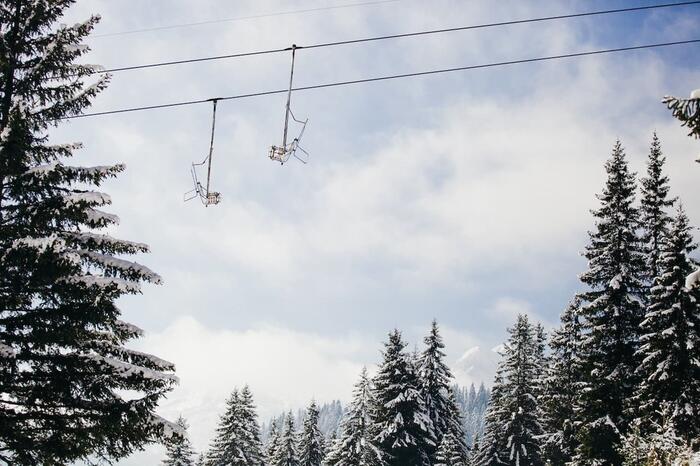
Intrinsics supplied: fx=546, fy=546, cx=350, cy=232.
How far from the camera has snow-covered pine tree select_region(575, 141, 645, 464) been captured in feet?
80.6

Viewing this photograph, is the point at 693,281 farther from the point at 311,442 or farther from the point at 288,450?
the point at 288,450

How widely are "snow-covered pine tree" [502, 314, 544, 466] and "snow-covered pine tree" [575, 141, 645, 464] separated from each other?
66.2 feet

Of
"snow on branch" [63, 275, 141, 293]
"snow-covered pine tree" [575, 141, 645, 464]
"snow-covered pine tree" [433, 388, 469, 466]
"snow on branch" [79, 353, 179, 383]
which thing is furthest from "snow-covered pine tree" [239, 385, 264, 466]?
"snow on branch" [63, 275, 141, 293]

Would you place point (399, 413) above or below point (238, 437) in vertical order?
above

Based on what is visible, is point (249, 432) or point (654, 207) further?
point (249, 432)

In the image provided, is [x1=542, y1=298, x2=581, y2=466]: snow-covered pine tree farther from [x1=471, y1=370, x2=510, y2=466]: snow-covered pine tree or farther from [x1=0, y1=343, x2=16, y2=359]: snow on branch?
[x1=0, y1=343, x2=16, y2=359]: snow on branch

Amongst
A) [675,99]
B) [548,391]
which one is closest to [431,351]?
[548,391]

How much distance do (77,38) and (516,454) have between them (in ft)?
143

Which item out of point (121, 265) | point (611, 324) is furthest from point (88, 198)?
point (611, 324)

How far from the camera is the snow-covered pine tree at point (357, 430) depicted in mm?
37531

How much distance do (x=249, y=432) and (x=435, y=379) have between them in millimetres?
16888

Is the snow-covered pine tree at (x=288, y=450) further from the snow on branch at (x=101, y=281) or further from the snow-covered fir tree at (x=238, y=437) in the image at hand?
the snow on branch at (x=101, y=281)

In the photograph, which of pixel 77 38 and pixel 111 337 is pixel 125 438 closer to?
pixel 111 337

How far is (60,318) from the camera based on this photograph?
1198 cm
